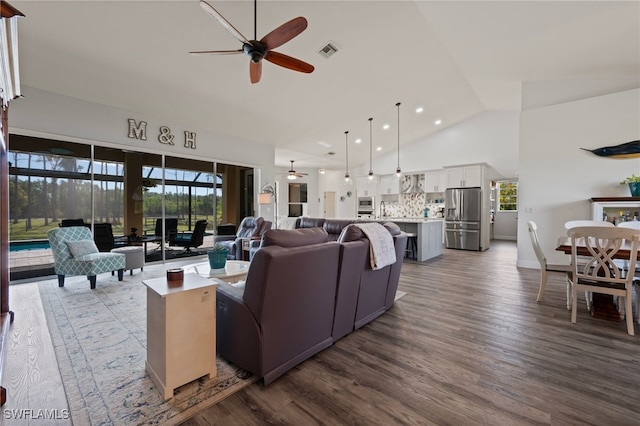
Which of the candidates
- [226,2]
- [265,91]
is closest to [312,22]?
[226,2]

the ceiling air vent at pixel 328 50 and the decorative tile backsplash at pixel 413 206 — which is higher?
the ceiling air vent at pixel 328 50

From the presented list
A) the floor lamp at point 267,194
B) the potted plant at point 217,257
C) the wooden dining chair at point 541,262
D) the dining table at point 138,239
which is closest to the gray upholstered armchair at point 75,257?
the dining table at point 138,239

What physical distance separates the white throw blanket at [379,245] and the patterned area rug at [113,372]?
146 centimetres

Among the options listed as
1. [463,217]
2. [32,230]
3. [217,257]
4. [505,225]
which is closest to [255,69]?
[217,257]

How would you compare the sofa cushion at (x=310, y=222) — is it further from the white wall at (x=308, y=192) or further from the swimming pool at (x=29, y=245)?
the white wall at (x=308, y=192)

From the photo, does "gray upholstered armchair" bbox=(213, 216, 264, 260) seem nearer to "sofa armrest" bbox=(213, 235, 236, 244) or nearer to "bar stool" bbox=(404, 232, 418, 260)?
"sofa armrest" bbox=(213, 235, 236, 244)

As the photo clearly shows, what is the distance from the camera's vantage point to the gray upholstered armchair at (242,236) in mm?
5648

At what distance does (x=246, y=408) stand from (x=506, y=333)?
8.18ft

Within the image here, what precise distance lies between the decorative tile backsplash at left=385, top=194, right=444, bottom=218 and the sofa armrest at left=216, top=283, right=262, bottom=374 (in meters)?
8.70

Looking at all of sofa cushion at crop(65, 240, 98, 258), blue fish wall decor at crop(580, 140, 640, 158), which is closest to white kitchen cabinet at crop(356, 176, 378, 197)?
blue fish wall decor at crop(580, 140, 640, 158)

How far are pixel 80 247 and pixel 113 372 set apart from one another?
10.1 feet

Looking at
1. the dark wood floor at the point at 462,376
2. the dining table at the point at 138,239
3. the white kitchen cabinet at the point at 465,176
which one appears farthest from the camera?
the white kitchen cabinet at the point at 465,176

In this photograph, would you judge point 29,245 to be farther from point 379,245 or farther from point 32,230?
point 379,245

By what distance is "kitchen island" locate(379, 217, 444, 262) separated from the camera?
617 cm
